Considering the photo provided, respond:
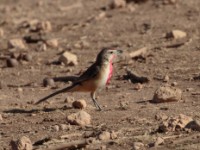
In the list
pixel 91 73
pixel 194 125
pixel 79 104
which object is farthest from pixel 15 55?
pixel 194 125

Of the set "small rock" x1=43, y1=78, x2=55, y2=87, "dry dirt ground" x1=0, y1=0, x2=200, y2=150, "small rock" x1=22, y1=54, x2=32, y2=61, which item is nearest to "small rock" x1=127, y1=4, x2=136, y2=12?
"dry dirt ground" x1=0, y1=0, x2=200, y2=150

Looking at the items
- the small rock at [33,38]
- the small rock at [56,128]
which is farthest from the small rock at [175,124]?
the small rock at [33,38]

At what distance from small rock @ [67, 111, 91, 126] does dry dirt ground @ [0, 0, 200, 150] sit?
0.11 meters

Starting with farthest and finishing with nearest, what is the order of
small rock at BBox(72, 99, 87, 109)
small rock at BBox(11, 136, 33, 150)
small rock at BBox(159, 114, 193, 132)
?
small rock at BBox(72, 99, 87, 109)
small rock at BBox(159, 114, 193, 132)
small rock at BBox(11, 136, 33, 150)

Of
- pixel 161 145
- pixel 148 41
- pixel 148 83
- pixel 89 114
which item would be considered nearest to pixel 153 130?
pixel 161 145

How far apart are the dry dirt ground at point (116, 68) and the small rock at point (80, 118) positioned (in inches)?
4.3

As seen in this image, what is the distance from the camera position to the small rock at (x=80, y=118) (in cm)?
957

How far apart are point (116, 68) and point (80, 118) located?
3.71m

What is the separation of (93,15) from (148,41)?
11.4ft

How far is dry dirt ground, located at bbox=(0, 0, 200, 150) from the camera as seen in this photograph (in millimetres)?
9430

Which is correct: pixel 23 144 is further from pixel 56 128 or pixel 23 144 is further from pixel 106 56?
pixel 106 56

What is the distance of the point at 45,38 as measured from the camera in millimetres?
16047

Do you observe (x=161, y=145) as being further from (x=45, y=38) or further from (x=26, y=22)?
(x=26, y=22)

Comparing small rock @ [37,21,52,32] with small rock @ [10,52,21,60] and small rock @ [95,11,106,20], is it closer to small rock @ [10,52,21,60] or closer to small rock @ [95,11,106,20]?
small rock @ [95,11,106,20]
